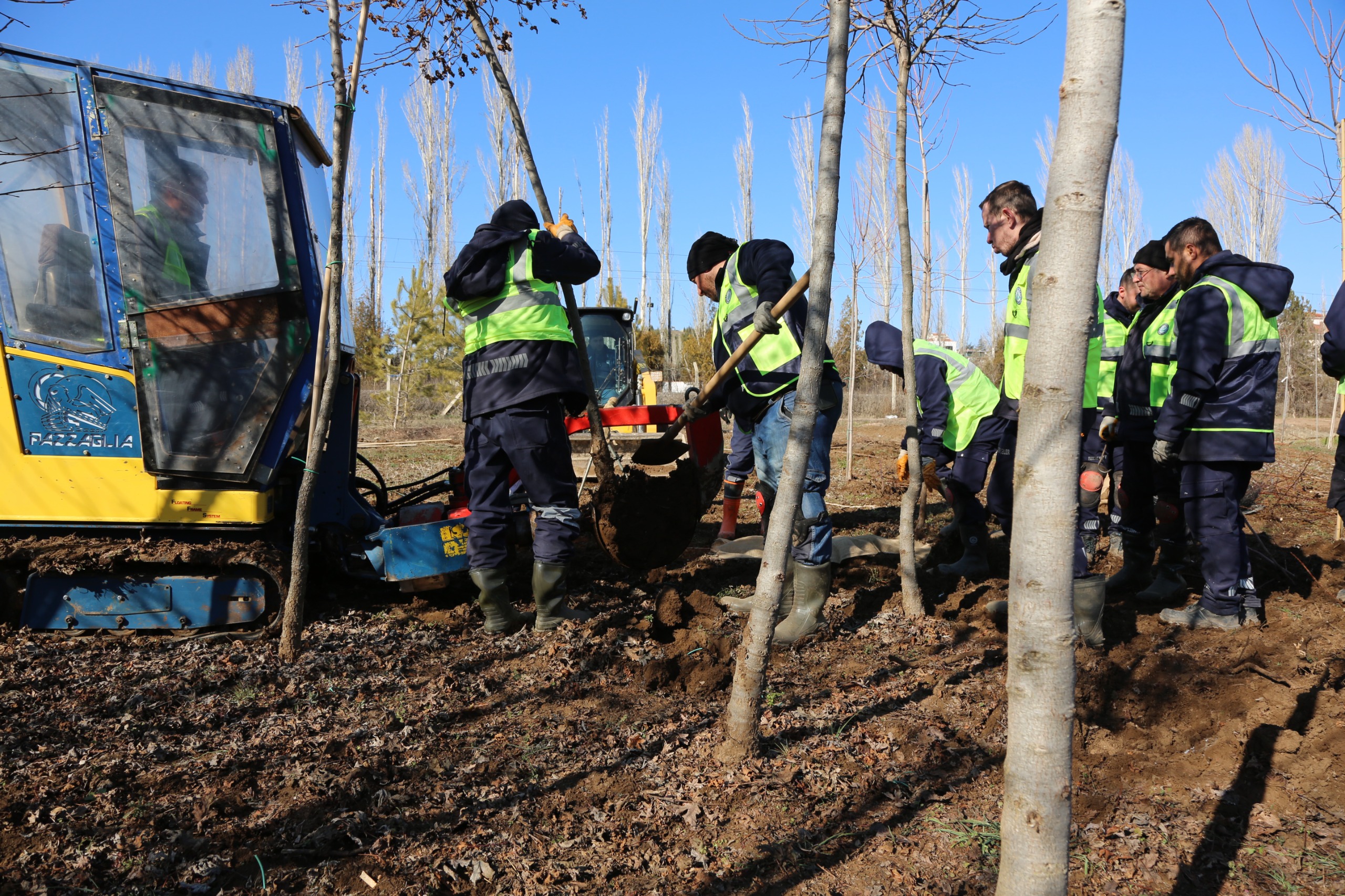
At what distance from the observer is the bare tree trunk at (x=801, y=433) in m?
2.49

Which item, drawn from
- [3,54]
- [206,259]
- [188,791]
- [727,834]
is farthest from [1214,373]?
[3,54]

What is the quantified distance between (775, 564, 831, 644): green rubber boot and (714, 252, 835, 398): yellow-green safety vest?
86 cm

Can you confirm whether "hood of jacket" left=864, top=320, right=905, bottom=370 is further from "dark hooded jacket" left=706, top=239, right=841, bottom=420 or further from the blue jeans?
the blue jeans

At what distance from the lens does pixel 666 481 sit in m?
4.61

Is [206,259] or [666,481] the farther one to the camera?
[666,481]

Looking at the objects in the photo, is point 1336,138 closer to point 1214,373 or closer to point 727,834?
point 1214,373

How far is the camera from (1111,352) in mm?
5742

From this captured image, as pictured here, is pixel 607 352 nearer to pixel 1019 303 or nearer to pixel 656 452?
pixel 656 452

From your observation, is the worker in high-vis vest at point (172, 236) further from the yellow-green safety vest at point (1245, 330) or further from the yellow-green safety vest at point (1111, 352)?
the yellow-green safety vest at point (1111, 352)

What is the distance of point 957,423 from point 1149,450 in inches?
42.3

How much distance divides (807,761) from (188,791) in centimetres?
191

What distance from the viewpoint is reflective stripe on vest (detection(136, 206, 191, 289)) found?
3730 millimetres

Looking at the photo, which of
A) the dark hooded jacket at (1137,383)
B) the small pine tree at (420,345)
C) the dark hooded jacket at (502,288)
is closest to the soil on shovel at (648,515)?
the dark hooded jacket at (502,288)

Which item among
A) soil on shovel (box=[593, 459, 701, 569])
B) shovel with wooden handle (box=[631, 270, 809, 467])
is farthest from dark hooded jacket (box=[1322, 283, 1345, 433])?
soil on shovel (box=[593, 459, 701, 569])
